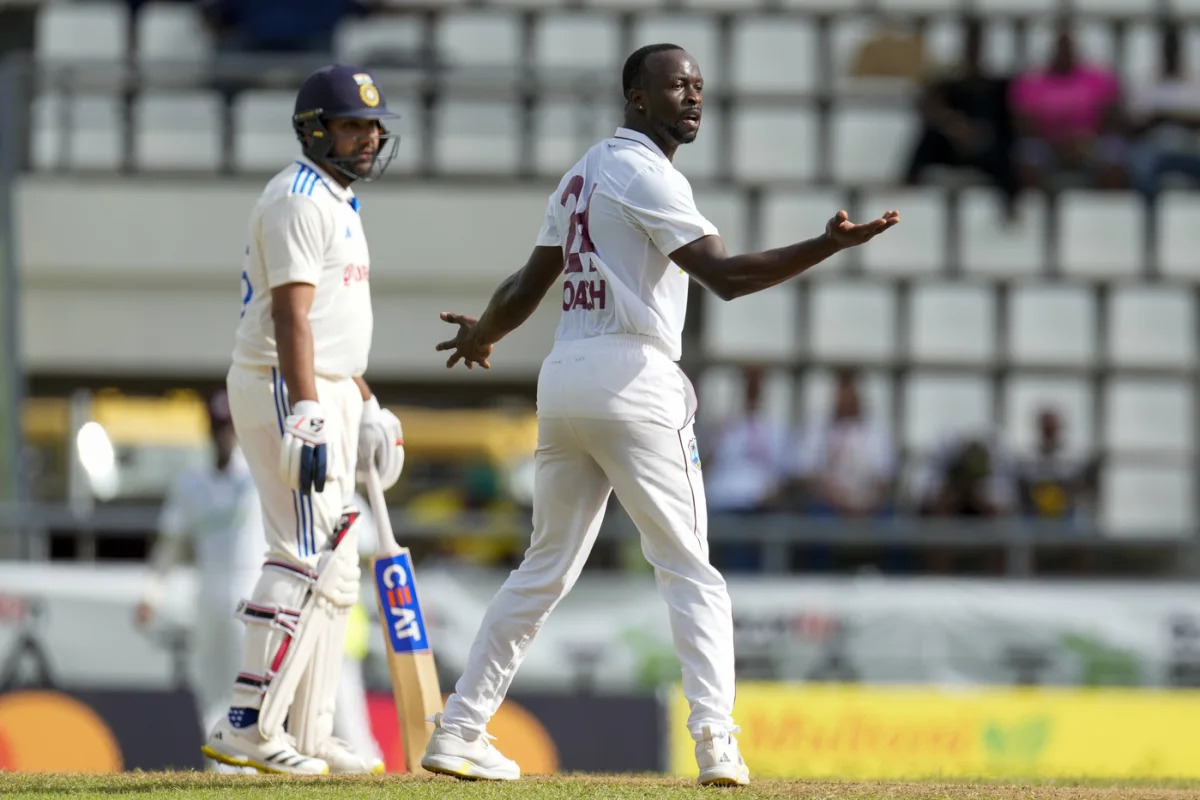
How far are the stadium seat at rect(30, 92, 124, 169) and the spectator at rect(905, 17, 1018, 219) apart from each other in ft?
21.7

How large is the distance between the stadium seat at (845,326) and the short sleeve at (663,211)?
10.2 metres

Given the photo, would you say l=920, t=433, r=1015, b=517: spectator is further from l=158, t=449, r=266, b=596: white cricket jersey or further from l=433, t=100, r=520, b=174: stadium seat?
l=158, t=449, r=266, b=596: white cricket jersey

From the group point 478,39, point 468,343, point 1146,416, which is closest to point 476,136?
point 478,39

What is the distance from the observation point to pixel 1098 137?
16.5 m

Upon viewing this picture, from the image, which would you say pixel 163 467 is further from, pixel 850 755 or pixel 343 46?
pixel 850 755

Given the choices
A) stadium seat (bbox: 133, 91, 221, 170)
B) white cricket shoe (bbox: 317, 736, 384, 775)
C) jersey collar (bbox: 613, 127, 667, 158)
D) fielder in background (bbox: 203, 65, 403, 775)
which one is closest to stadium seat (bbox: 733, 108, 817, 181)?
stadium seat (bbox: 133, 91, 221, 170)

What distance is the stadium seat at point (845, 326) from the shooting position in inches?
627

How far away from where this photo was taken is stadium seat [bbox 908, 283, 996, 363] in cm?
1596

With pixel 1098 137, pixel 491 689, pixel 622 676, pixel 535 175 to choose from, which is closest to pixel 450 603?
pixel 622 676

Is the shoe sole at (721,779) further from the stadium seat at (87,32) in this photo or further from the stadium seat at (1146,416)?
the stadium seat at (87,32)

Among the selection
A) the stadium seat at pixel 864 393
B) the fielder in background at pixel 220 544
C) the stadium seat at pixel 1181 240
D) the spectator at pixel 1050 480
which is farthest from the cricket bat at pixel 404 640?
the stadium seat at pixel 1181 240

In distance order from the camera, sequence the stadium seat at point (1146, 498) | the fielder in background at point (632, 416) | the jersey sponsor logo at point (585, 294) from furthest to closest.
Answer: the stadium seat at point (1146, 498) → the jersey sponsor logo at point (585, 294) → the fielder in background at point (632, 416)

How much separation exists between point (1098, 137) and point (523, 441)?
564cm

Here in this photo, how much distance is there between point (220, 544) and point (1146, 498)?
7.94 meters
